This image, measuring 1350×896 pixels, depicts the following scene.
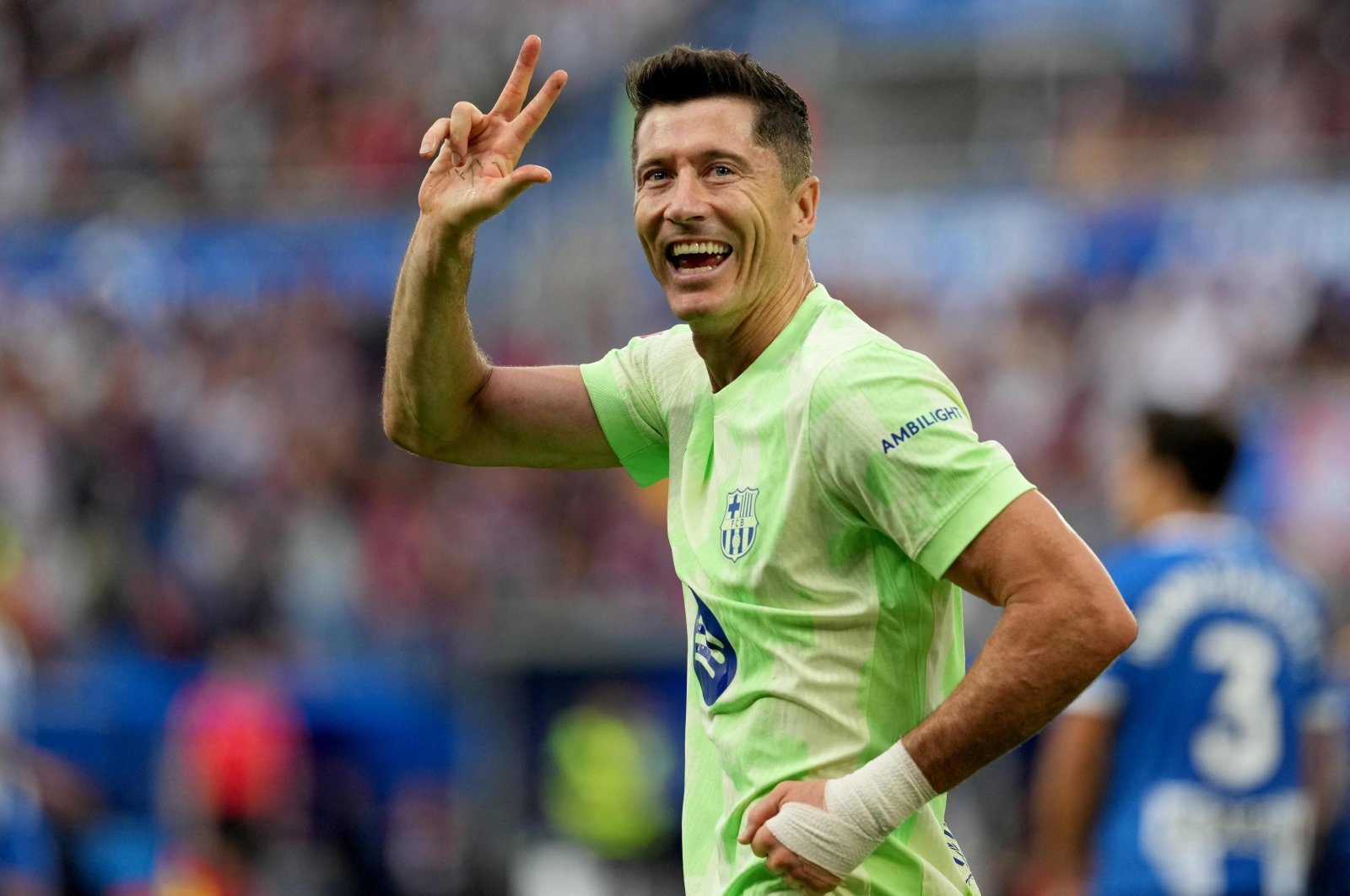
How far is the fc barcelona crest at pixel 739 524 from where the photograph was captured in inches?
130

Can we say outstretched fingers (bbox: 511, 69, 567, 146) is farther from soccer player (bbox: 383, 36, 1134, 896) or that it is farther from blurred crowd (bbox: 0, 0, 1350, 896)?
blurred crowd (bbox: 0, 0, 1350, 896)

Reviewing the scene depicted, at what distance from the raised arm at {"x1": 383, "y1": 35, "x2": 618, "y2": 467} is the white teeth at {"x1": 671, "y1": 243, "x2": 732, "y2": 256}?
0.28 m

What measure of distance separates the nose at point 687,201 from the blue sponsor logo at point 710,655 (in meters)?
0.68

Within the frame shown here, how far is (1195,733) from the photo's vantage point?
17.6ft

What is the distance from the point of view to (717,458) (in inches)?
138

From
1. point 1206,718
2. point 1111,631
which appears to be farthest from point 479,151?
point 1206,718

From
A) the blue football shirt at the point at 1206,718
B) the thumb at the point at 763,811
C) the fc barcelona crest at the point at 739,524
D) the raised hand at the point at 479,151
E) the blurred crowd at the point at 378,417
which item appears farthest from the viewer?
the blurred crowd at the point at 378,417

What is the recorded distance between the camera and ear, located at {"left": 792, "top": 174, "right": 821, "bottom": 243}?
3.62 m

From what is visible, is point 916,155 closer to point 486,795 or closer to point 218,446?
point 218,446

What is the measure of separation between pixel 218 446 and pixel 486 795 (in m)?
6.59

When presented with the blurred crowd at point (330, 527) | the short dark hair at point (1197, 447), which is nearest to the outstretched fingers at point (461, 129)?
the short dark hair at point (1197, 447)

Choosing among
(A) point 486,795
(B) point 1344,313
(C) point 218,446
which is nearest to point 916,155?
(B) point 1344,313

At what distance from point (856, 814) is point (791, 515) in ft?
1.68

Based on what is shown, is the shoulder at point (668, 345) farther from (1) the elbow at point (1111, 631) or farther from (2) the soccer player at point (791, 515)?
(1) the elbow at point (1111, 631)
